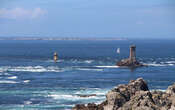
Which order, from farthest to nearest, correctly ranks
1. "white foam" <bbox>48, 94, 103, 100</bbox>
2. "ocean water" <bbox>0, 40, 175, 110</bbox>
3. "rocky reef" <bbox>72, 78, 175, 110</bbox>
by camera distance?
"white foam" <bbox>48, 94, 103, 100</bbox>
"ocean water" <bbox>0, 40, 175, 110</bbox>
"rocky reef" <bbox>72, 78, 175, 110</bbox>

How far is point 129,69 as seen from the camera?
13438 cm

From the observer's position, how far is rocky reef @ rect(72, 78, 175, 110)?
183 ft

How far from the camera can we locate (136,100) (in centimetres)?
5662

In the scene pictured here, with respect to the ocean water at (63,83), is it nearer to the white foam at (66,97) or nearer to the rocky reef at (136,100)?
the white foam at (66,97)

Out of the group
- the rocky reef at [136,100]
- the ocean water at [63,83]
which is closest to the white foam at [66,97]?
the ocean water at [63,83]

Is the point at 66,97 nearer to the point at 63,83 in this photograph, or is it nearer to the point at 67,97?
the point at 67,97

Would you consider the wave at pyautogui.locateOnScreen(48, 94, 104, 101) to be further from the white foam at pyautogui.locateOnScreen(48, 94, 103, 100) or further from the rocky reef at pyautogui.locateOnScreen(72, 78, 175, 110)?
the rocky reef at pyautogui.locateOnScreen(72, 78, 175, 110)

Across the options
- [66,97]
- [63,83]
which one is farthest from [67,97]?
[63,83]

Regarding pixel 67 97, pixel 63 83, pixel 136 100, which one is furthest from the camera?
pixel 63 83

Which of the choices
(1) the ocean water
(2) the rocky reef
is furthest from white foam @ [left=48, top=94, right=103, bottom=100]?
(2) the rocky reef

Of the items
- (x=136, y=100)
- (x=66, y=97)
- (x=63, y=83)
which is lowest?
(x=66, y=97)

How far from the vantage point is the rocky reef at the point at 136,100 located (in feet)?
183

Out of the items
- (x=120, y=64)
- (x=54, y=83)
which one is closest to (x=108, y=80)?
(x=54, y=83)

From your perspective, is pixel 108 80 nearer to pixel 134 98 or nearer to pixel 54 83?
pixel 54 83
